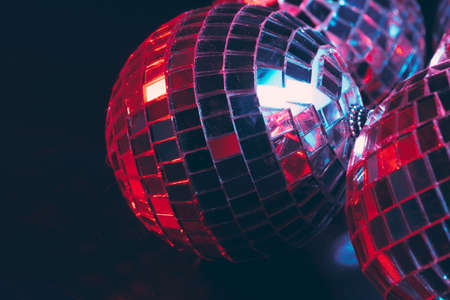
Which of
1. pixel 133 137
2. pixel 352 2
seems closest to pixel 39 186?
pixel 133 137

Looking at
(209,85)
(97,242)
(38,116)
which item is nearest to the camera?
(209,85)

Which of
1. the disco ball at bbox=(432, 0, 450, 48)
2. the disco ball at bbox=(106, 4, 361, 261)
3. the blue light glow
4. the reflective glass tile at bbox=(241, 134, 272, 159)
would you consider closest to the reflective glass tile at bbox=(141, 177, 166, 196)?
the disco ball at bbox=(106, 4, 361, 261)

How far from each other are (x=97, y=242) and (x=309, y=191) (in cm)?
38

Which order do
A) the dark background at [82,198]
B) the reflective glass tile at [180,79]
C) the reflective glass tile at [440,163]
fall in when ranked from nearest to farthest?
the reflective glass tile at [440,163], the reflective glass tile at [180,79], the dark background at [82,198]

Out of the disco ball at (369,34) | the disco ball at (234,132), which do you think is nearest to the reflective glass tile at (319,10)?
the disco ball at (369,34)

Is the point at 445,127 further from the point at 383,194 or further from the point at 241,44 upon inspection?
the point at 241,44

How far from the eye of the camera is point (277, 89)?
42cm

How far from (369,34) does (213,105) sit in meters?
0.32

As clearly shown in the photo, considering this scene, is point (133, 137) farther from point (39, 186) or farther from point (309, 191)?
point (39, 186)

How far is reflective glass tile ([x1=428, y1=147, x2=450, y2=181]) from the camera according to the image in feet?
1.04

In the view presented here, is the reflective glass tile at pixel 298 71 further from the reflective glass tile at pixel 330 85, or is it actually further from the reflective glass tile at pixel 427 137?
the reflective glass tile at pixel 427 137

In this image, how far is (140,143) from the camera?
43 cm

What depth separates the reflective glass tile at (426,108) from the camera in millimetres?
339

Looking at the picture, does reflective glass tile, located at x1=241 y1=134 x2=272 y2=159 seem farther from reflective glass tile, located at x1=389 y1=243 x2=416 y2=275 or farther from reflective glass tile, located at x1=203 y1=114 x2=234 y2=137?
reflective glass tile, located at x1=389 y1=243 x2=416 y2=275
